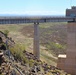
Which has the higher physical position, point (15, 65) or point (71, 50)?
point (15, 65)

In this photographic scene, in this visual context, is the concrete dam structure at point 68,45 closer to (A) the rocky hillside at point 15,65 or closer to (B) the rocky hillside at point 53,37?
(A) the rocky hillside at point 15,65

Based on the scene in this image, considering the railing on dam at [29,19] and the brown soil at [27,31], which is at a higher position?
the railing on dam at [29,19]

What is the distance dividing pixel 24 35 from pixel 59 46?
17.8 metres

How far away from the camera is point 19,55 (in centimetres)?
4397

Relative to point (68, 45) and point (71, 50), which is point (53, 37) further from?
point (71, 50)

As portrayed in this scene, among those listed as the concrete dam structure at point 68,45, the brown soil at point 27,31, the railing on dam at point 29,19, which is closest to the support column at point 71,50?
the concrete dam structure at point 68,45

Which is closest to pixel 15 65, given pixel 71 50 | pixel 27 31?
pixel 71 50

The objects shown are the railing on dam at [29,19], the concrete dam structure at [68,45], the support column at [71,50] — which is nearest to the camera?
the railing on dam at [29,19]

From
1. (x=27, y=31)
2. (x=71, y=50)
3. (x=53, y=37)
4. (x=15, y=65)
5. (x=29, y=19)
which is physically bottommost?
(x=53, y=37)

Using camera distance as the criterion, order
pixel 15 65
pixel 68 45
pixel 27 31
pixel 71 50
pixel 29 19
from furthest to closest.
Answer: pixel 27 31 → pixel 68 45 → pixel 71 50 → pixel 29 19 → pixel 15 65

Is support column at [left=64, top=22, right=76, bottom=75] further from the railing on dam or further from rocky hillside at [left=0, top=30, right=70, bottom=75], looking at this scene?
rocky hillside at [left=0, top=30, right=70, bottom=75]

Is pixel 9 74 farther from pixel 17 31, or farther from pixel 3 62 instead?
pixel 17 31

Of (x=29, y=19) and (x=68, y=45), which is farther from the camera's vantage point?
(x=68, y=45)

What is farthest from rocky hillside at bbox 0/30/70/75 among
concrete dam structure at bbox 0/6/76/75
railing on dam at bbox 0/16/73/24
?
concrete dam structure at bbox 0/6/76/75
